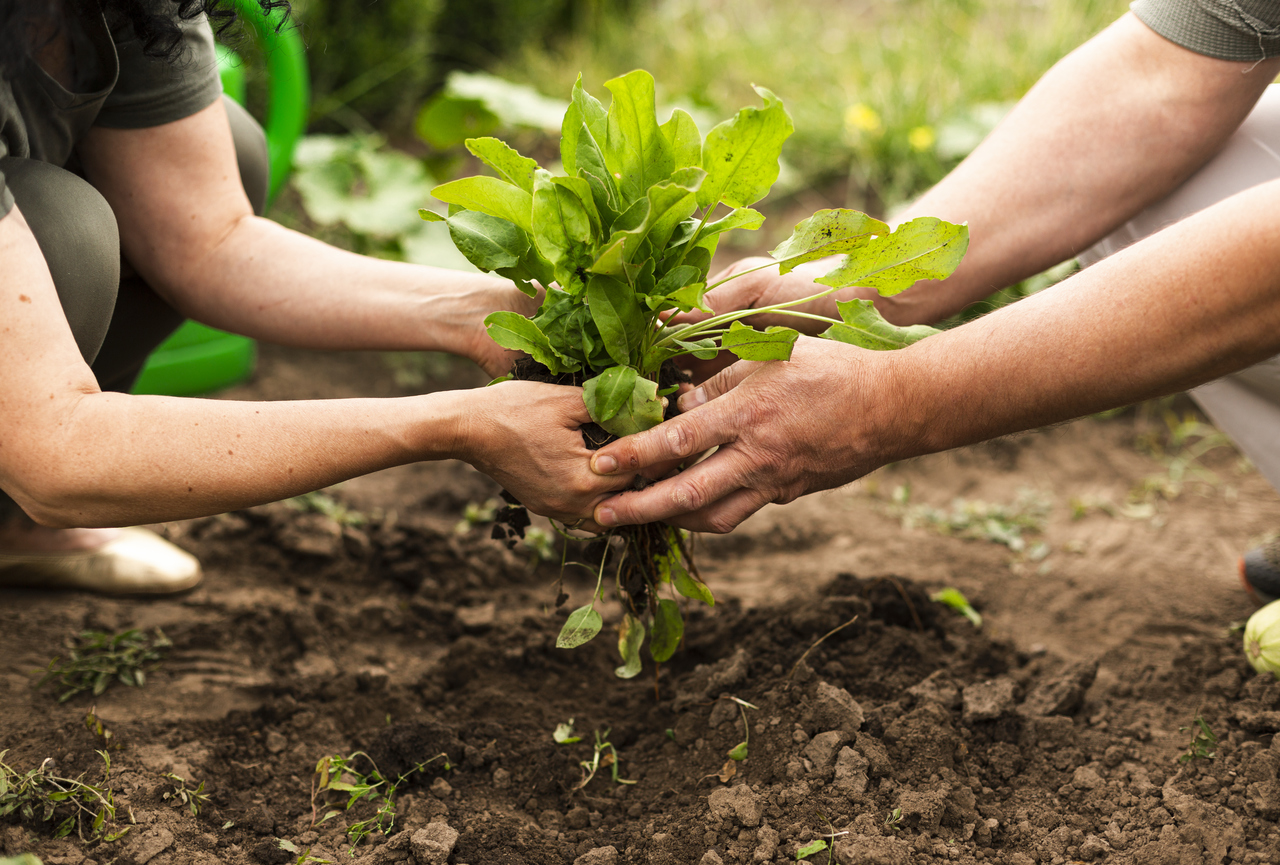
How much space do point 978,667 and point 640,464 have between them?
3.01 feet

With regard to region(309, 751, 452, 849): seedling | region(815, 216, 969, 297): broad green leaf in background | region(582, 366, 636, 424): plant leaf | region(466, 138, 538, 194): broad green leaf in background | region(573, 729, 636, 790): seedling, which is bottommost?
region(573, 729, 636, 790): seedling

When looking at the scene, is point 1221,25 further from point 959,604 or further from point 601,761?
point 601,761

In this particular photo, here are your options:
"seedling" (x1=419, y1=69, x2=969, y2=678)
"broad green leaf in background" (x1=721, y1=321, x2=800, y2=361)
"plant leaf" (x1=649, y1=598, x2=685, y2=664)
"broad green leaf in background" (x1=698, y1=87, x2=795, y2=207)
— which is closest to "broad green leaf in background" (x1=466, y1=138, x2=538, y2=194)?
"seedling" (x1=419, y1=69, x2=969, y2=678)

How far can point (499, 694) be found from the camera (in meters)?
1.95

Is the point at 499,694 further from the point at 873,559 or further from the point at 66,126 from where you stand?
the point at 66,126

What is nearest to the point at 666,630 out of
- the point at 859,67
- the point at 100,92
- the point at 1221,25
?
the point at 100,92

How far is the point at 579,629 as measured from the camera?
1.67 metres

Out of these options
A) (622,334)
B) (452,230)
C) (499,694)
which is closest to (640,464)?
(622,334)

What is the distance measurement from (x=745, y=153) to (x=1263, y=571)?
1.61 meters

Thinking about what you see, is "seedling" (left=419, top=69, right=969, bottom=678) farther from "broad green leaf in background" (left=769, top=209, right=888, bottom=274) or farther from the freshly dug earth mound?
the freshly dug earth mound

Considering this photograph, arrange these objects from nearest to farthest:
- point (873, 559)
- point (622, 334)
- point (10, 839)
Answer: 1. point (10, 839)
2. point (622, 334)
3. point (873, 559)

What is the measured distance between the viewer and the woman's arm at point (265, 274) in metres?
1.95

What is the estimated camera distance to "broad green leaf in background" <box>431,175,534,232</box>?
151 centimetres

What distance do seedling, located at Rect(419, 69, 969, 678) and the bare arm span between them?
0.24 ft
